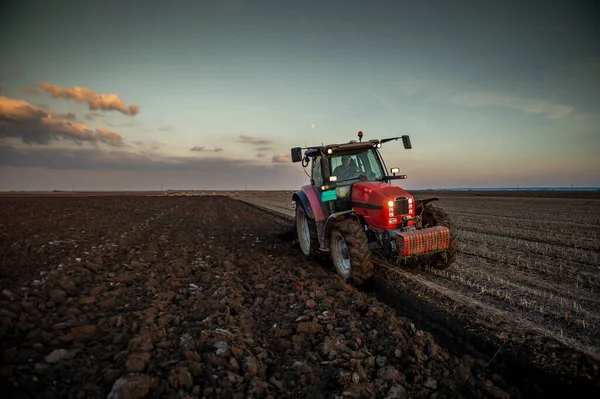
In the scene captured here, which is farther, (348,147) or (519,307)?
(348,147)

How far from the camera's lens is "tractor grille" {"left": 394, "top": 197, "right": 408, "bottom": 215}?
4.90 metres

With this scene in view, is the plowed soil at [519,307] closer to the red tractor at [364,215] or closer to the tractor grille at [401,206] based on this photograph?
the red tractor at [364,215]

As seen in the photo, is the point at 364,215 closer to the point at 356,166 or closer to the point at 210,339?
the point at 356,166

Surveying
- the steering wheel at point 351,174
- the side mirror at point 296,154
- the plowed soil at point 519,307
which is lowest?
the plowed soil at point 519,307

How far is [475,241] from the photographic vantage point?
332 inches

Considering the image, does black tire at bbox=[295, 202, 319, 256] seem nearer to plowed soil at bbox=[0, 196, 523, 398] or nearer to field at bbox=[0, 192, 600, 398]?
field at bbox=[0, 192, 600, 398]

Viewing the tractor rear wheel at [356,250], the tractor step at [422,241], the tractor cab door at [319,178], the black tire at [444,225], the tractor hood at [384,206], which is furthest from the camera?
the tractor cab door at [319,178]

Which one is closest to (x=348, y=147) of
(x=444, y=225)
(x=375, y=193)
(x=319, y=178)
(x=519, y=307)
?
(x=319, y=178)

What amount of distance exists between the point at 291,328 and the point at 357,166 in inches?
145

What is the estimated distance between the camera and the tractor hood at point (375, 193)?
491 cm

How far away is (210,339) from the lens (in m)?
3.04

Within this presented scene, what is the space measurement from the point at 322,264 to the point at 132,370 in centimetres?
424

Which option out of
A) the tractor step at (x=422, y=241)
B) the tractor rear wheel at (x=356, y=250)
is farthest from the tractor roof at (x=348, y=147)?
the tractor step at (x=422, y=241)

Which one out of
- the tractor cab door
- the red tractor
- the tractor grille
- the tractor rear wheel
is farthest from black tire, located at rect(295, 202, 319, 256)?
the tractor grille
